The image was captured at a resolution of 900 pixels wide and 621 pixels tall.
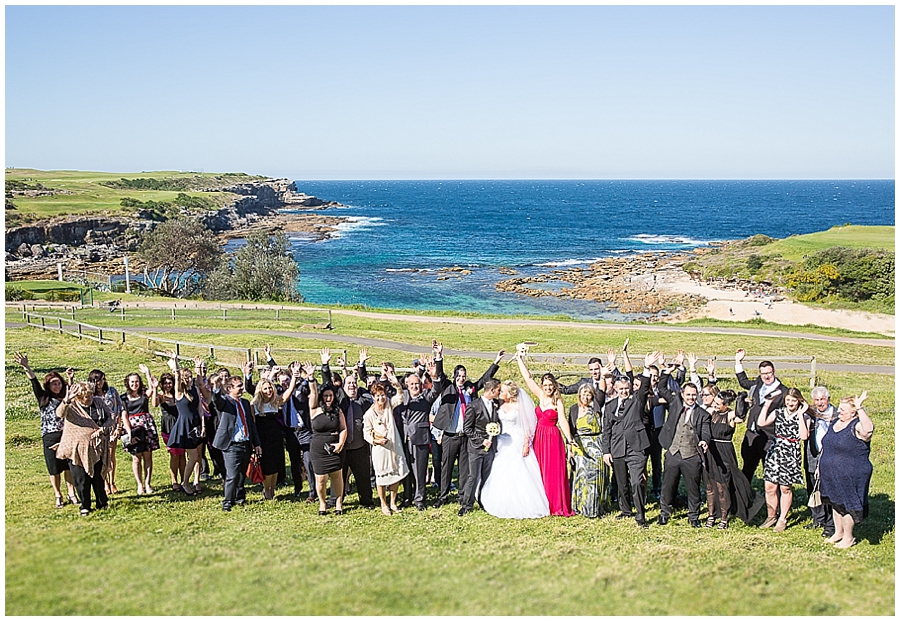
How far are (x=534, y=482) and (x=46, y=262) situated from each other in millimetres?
66509

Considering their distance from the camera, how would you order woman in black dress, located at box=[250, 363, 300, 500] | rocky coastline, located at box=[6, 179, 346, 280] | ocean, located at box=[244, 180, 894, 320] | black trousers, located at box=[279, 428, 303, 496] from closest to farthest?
woman in black dress, located at box=[250, 363, 300, 500], black trousers, located at box=[279, 428, 303, 496], ocean, located at box=[244, 180, 894, 320], rocky coastline, located at box=[6, 179, 346, 280]

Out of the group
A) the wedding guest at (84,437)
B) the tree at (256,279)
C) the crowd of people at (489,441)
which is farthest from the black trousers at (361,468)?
the tree at (256,279)

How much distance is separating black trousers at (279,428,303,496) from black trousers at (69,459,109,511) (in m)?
2.45

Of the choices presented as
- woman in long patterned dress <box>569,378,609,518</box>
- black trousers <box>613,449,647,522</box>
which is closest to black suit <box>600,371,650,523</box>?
black trousers <box>613,449,647,522</box>

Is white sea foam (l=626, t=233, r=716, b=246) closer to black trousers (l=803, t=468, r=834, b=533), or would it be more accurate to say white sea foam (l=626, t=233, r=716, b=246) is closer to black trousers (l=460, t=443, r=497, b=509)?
black trousers (l=803, t=468, r=834, b=533)

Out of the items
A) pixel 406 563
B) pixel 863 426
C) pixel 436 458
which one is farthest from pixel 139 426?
pixel 863 426

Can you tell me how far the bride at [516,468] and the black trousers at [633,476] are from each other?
1.03 metres

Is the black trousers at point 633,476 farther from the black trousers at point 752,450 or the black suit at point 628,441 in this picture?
the black trousers at point 752,450

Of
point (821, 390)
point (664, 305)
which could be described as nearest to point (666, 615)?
point (821, 390)

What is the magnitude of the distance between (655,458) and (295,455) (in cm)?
532

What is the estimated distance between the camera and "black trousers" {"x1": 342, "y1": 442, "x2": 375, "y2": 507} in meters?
10.4

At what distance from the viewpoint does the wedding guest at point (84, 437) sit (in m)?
9.56

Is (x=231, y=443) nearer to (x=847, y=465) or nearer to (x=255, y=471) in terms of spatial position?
(x=255, y=471)

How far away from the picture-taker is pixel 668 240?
109625 mm
